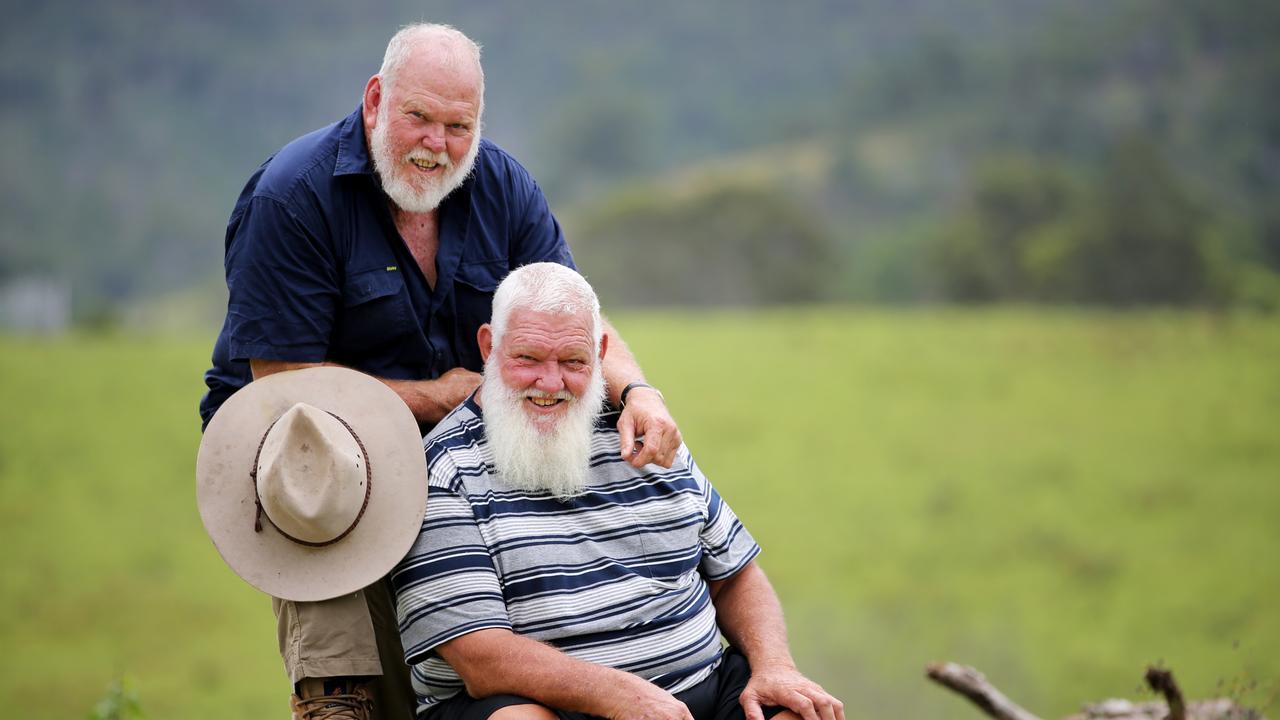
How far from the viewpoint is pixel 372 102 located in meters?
3.17

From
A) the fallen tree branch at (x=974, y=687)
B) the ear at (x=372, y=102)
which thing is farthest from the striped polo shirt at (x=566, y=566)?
the fallen tree branch at (x=974, y=687)

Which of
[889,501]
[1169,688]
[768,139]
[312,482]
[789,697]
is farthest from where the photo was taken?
[768,139]

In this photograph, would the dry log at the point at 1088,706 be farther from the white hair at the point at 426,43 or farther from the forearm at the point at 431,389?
the white hair at the point at 426,43

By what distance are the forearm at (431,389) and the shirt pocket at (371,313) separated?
0.28 feet

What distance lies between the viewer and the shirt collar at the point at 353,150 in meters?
3.11

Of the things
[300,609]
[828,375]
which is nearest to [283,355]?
[300,609]

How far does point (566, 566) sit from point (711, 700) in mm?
501

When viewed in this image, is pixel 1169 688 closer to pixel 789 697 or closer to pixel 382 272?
pixel 789 697

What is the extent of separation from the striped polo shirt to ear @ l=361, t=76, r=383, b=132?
A: 741mm

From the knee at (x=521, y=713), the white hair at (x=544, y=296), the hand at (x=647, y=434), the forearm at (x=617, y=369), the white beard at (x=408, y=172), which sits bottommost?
the knee at (x=521, y=713)

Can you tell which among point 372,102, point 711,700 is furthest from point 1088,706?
point 372,102

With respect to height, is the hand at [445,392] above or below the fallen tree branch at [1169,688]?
above

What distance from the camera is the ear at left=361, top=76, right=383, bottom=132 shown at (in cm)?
315

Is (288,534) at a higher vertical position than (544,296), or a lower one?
lower
